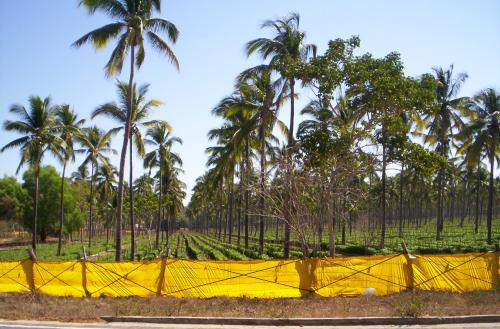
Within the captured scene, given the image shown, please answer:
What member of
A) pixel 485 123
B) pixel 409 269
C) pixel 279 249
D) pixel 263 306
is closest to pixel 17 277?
pixel 263 306

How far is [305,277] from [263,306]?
1.93m

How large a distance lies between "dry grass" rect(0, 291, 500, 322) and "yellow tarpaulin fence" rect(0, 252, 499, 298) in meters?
0.54

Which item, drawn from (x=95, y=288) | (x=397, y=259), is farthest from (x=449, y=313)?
(x=95, y=288)

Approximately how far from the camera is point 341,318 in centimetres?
1045

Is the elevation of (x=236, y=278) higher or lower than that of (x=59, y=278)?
higher

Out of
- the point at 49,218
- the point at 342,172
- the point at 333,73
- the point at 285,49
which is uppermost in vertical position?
the point at 285,49

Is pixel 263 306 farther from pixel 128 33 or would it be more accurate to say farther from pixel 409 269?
pixel 128 33

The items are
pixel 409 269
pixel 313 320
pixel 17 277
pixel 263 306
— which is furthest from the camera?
pixel 17 277

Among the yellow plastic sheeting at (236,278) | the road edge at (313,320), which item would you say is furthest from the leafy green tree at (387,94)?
the road edge at (313,320)

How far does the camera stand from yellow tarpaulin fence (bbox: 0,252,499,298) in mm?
13531

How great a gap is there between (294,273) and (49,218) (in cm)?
5830

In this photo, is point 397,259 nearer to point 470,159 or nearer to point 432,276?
point 432,276

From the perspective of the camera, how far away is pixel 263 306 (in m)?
12.3

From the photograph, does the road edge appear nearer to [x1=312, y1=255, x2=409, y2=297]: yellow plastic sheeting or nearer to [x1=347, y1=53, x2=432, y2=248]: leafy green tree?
[x1=312, y1=255, x2=409, y2=297]: yellow plastic sheeting
